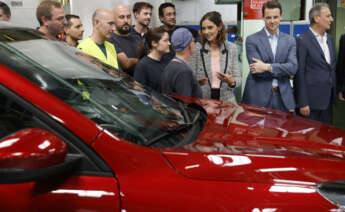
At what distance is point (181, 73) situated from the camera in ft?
9.23

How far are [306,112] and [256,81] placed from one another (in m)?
0.67

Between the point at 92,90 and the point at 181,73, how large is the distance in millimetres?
1414

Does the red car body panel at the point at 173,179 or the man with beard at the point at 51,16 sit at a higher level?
the man with beard at the point at 51,16

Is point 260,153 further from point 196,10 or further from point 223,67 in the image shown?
point 196,10

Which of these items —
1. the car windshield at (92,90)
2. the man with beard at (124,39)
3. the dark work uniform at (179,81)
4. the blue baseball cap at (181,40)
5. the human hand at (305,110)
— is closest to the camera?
the car windshield at (92,90)

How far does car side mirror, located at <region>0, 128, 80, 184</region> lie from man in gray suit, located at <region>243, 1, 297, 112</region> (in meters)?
2.71

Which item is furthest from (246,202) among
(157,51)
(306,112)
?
(306,112)

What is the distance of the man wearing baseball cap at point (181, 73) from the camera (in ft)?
9.19

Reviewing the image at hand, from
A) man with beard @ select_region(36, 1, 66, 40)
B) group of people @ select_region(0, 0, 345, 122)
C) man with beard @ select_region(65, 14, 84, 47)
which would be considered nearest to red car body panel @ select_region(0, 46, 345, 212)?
group of people @ select_region(0, 0, 345, 122)

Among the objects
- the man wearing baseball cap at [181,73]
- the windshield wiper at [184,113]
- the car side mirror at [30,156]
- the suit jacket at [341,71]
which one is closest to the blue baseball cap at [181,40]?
the man wearing baseball cap at [181,73]

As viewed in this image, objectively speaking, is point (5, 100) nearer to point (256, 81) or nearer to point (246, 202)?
point (246, 202)

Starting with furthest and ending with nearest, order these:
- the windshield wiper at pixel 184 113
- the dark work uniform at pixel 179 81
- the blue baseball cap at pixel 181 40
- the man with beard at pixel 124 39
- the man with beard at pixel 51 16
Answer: the man with beard at pixel 124 39 → the man with beard at pixel 51 16 → the blue baseball cap at pixel 181 40 → the dark work uniform at pixel 179 81 → the windshield wiper at pixel 184 113

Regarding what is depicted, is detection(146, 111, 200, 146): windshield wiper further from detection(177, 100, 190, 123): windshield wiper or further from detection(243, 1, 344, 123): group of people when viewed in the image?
detection(243, 1, 344, 123): group of people

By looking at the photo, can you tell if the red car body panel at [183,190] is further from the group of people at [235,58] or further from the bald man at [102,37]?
the bald man at [102,37]
